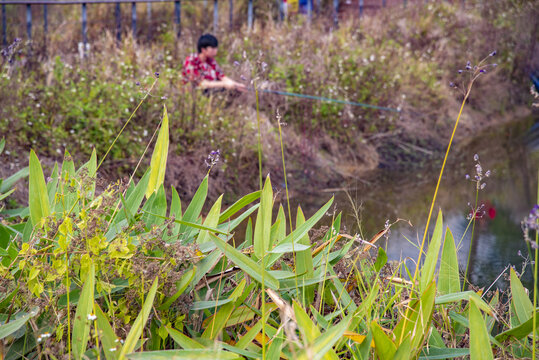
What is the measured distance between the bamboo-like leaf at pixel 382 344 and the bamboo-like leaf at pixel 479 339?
0.19 m

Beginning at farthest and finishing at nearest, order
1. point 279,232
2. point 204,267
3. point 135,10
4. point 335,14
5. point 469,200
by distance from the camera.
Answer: point 335,14, point 135,10, point 469,200, point 279,232, point 204,267

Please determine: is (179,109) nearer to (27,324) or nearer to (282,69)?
(282,69)

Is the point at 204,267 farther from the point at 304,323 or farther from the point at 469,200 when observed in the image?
the point at 469,200

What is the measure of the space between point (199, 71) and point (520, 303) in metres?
5.27

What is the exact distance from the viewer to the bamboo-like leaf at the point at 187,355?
4.71 ft

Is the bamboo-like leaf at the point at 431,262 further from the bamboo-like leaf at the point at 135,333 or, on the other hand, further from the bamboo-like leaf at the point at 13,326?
the bamboo-like leaf at the point at 13,326

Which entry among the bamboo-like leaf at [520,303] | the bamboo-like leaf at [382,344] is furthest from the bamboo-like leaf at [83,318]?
the bamboo-like leaf at [520,303]

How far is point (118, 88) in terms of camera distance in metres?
5.79

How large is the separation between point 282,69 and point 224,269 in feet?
18.2

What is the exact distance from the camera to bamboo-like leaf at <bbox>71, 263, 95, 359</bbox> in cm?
154

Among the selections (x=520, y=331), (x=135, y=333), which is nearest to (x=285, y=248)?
(x=135, y=333)

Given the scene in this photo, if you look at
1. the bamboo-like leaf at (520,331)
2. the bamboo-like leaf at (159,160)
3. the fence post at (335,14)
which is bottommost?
the fence post at (335,14)

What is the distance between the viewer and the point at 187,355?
1463 mm

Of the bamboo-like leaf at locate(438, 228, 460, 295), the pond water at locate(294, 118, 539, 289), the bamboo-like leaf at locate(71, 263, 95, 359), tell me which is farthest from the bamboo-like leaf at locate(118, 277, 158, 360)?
the pond water at locate(294, 118, 539, 289)
